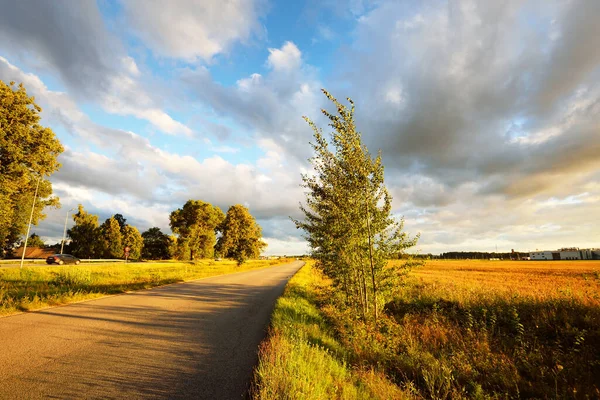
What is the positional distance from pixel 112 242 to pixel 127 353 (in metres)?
74.7

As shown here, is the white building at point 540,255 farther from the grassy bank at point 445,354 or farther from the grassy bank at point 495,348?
the grassy bank at point 445,354

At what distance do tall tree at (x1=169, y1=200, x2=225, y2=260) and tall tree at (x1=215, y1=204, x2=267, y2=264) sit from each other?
171 inches

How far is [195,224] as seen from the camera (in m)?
58.3

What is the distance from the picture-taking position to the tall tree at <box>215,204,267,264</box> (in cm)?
5412

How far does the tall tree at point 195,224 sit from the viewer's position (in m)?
58.4

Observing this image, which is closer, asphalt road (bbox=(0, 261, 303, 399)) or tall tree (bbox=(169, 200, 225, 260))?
asphalt road (bbox=(0, 261, 303, 399))

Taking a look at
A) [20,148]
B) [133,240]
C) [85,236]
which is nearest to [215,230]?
[133,240]

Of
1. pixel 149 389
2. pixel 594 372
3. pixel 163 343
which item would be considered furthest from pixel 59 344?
pixel 594 372

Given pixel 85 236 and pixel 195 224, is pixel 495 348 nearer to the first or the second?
pixel 195 224

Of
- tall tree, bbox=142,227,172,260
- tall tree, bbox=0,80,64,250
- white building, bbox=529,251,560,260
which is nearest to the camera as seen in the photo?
tall tree, bbox=0,80,64,250

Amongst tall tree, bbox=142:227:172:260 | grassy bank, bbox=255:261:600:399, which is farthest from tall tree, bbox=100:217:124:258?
grassy bank, bbox=255:261:600:399

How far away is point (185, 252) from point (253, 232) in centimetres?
1960

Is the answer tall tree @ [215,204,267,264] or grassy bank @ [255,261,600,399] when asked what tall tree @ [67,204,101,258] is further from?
grassy bank @ [255,261,600,399]

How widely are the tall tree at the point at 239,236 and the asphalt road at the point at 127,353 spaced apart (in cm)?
4350
